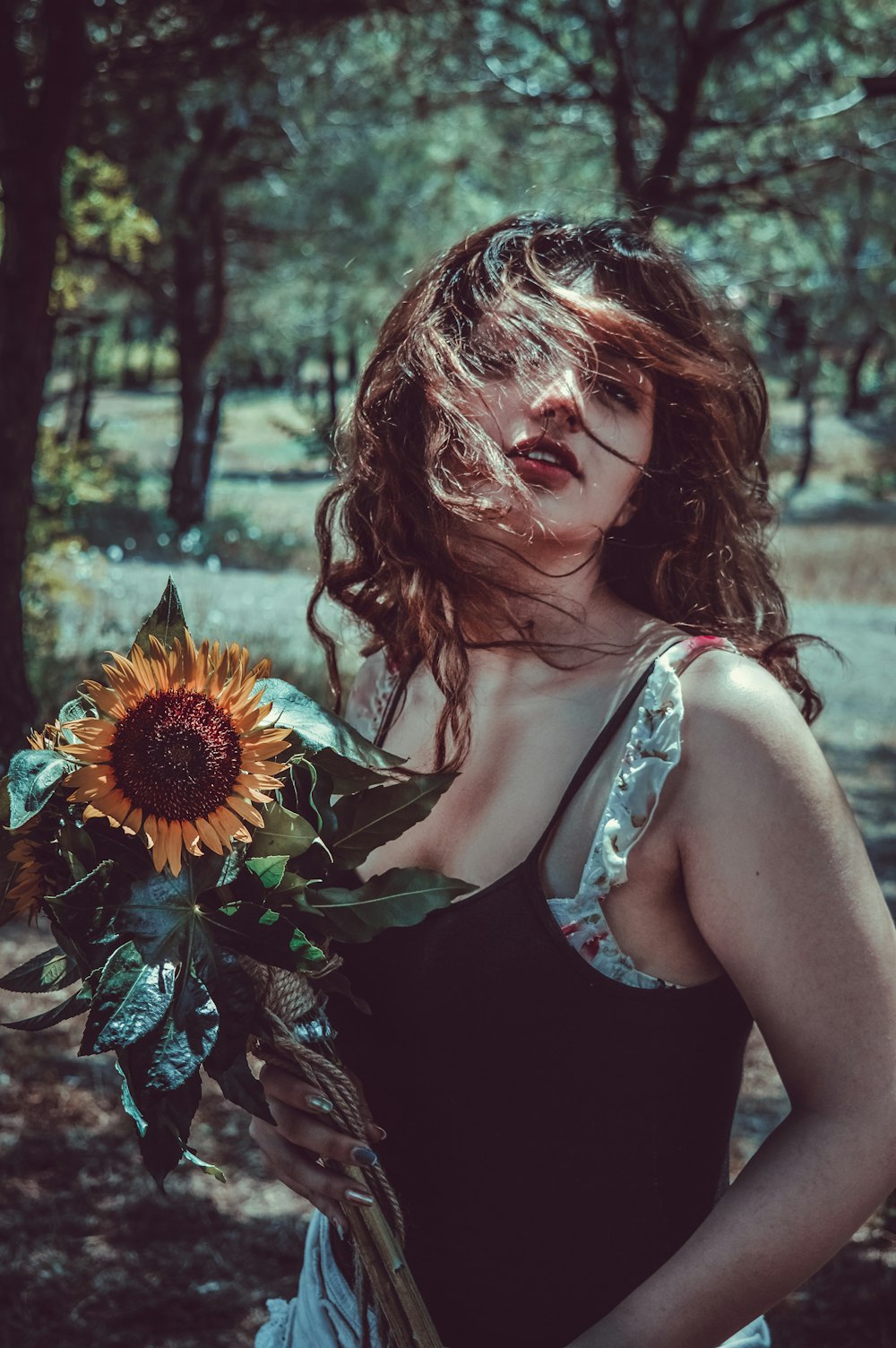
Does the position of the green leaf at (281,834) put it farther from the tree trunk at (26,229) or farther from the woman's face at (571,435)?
the tree trunk at (26,229)

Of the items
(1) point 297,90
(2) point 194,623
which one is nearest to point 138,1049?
(2) point 194,623

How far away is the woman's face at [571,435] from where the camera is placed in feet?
4.93

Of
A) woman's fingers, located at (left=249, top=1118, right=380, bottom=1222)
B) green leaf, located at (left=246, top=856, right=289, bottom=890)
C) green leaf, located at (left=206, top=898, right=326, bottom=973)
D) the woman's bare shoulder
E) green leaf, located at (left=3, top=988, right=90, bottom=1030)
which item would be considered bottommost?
woman's fingers, located at (left=249, top=1118, right=380, bottom=1222)

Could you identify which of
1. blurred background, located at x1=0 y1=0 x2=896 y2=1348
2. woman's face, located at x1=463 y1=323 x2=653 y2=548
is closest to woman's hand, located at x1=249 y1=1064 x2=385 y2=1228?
woman's face, located at x1=463 y1=323 x2=653 y2=548

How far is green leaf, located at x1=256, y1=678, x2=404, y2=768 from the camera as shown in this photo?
4.09 ft

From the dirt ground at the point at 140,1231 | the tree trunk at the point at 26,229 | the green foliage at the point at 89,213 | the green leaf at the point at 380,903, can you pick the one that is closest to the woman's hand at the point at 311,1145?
the green leaf at the point at 380,903

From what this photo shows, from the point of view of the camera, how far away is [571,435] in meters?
1.51

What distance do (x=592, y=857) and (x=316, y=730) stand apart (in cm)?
31

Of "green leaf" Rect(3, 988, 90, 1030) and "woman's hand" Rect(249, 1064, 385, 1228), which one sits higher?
"green leaf" Rect(3, 988, 90, 1030)

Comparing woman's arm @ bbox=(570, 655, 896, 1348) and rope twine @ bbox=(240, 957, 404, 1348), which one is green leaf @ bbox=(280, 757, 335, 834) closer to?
rope twine @ bbox=(240, 957, 404, 1348)

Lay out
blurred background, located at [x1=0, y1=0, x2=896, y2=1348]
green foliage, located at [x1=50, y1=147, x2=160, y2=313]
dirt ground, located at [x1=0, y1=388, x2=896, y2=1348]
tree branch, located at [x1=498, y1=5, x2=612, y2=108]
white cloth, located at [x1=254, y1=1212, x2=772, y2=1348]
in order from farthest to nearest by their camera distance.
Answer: tree branch, located at [x1=498, y1=5, x2=612, y2=108] < green foliage, located at [x1=50, y1=147, x2=160, y2=313] < blurred background, located at [x1=0, y1=0, x2=896, y2=1348] < dirt ground, located at [x1=0, y1=388, x2=896, y2=1348] < white cloth, located at [x1=254, y1=1212, x2=772, y2=1348]

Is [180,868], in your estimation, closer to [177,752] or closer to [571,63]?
[177,752]

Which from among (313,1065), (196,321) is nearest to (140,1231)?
(313,1065)

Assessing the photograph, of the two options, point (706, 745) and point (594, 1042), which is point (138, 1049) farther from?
point (706, 745)
